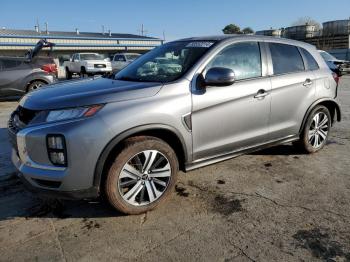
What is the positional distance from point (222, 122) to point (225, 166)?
3.69 feet

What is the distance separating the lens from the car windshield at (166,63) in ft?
13.4

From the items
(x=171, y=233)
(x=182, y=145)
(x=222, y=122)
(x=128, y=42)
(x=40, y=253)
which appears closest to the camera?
(x=40, y=253)

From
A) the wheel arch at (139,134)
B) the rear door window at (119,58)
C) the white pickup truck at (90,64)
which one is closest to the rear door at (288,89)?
the wheel arch at (139,134)

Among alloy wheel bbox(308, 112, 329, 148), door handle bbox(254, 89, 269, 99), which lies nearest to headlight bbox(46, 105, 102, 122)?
door handle bbox(254, 89, 269, 99)

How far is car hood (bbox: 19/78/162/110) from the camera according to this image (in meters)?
3.39

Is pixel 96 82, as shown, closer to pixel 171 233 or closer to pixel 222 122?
pixel 222 122

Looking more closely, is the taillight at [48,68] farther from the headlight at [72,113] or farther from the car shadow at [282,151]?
Answer: the headlight at [72,113]

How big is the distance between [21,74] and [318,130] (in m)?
9.33

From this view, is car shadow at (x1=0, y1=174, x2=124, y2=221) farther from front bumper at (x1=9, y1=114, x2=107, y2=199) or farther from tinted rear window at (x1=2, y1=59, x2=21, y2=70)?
tinted rear window at (x1=2, y1=59, x2=21, y2=70)

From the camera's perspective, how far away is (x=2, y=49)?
4038cm

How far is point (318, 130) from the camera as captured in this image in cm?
558

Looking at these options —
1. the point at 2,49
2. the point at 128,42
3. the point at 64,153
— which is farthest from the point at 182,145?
the point at 128,42

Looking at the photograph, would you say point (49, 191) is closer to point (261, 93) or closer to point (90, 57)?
point (261, 93)

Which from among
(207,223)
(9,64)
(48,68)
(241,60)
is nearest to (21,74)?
(9,64)
